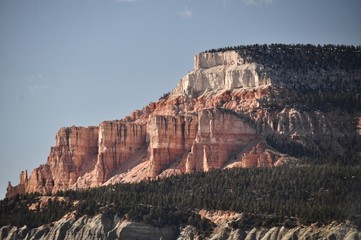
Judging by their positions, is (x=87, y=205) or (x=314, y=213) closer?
(x=314, y=213)

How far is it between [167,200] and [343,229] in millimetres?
27310

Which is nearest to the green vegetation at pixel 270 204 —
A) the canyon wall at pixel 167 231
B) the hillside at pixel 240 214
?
the hillside at pixel 240 214

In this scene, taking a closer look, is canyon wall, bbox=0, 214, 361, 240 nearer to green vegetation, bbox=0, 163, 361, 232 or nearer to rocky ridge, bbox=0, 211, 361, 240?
rocky ridge, bbox=0, 211, 361, 240

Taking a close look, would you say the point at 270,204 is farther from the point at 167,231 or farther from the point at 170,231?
the point at 167,231

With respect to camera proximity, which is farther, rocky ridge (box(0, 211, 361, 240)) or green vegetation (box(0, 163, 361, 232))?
green vegetation (box(0, 163, 361, 232))

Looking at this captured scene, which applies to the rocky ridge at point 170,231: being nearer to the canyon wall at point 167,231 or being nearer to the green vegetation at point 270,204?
the canyon wall at point 167,231

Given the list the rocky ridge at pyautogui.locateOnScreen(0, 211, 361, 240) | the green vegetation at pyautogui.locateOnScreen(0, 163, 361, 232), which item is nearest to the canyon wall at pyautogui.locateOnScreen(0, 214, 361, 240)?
the rocky ridge at pyautogui.locateOnScreen(0, 211, 361, 240)

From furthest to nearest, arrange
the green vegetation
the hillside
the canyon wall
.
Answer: the green vegetation
the hillside
the canyon wall

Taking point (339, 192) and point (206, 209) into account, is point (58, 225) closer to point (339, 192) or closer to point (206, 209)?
point (206, 209)

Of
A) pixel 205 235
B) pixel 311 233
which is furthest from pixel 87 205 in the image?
pixel 311 233

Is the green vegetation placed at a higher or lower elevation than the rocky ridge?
higher

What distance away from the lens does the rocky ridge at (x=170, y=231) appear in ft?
588

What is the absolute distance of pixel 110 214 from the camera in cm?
19612

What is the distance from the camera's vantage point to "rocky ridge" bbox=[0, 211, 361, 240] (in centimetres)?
17925
